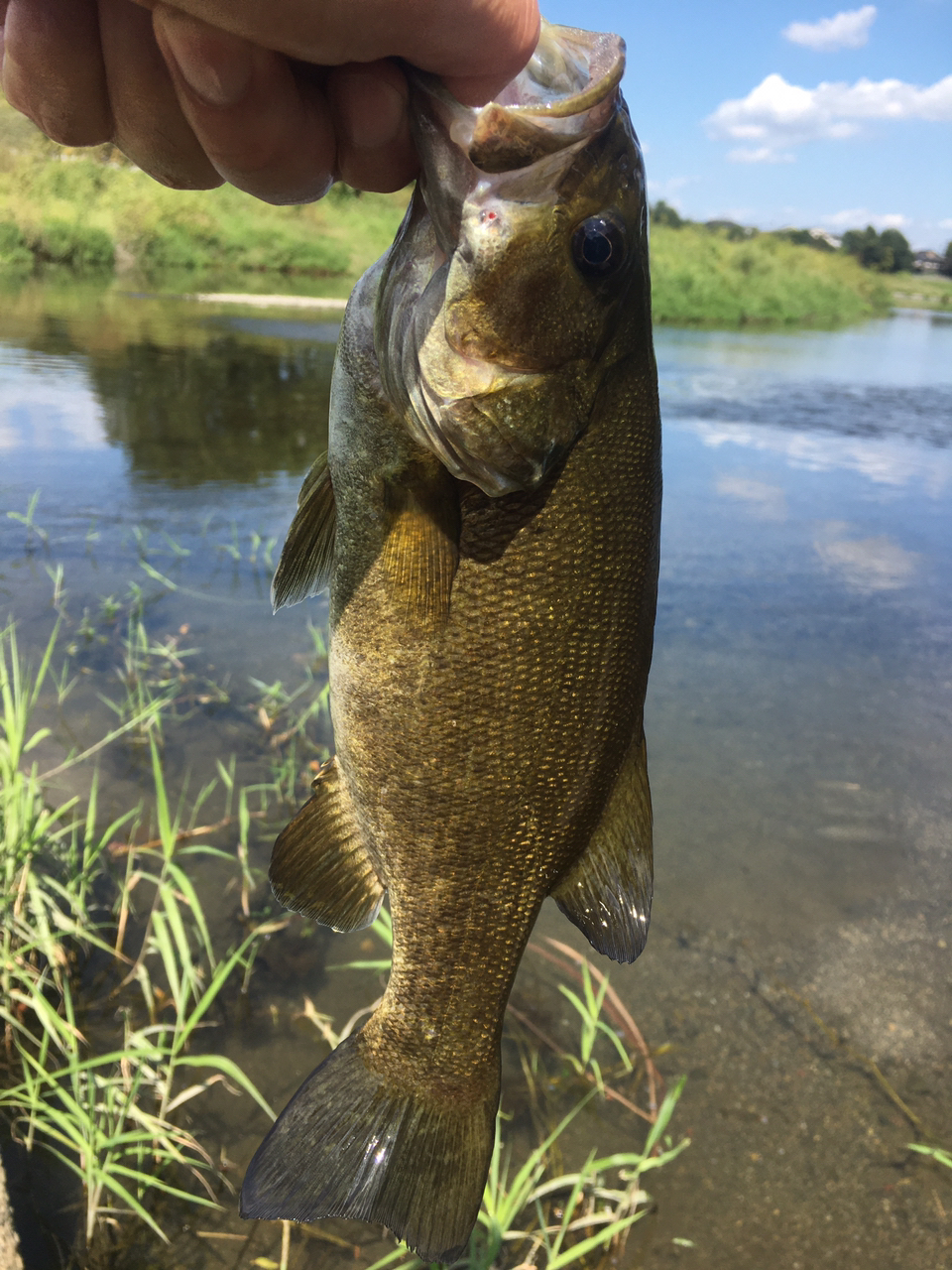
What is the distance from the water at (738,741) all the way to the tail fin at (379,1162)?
5.72ft

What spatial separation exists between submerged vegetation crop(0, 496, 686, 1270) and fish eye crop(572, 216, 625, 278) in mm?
2505

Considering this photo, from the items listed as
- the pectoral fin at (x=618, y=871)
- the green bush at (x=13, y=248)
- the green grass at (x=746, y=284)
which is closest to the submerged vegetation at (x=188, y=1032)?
the pectoral fin at (x=618, y=871)

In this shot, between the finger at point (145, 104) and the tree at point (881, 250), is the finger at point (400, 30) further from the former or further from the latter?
the tree at point (881, 250)

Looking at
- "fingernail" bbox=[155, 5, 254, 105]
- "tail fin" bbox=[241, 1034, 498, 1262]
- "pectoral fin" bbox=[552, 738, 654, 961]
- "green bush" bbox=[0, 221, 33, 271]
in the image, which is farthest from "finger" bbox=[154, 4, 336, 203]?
"green bush" bbox=[0, 221, 33, 271]

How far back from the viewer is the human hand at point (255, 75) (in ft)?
3.91

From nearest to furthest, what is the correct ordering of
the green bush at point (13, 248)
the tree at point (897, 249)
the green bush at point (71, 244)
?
the green bush at point (13, 248) < the green bush at point (71, 244) < the tree at point (897, 249)

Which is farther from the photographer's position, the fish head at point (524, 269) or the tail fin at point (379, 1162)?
the tail fin at point (379, 1162)

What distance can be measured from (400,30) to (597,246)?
42cm

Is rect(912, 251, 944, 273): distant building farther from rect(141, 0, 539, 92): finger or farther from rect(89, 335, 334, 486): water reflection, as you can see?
rect(141, 0, 539, 92): finger

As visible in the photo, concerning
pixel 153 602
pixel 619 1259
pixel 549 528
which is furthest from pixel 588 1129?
pixel 153 602

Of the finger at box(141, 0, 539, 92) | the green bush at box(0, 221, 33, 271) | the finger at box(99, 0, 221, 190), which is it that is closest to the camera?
the finger at box(141, 0, 539, 92)

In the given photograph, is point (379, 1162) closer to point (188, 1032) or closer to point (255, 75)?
point (188, 1032)

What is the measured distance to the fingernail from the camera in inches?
49.6

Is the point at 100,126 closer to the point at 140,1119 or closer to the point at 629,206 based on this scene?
the point at 629,206
